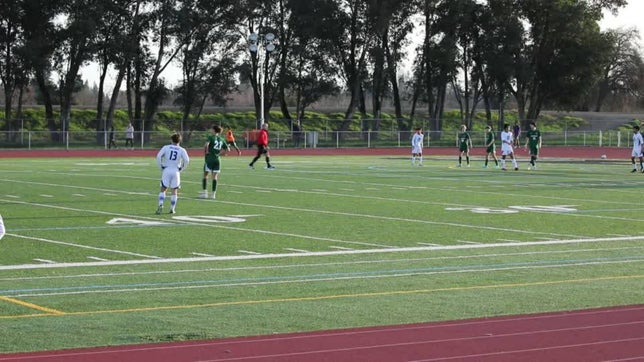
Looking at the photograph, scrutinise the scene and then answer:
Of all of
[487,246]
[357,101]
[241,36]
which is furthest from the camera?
[357,101]

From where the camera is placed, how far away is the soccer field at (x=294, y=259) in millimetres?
10781

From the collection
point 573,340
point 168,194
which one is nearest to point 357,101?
point 168,194

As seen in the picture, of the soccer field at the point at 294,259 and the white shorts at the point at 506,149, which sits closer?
the soccer field at the point at 294,259

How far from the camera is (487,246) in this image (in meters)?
17.0

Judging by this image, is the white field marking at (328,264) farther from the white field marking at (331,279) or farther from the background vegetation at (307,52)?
the background vegetation at (307,52)

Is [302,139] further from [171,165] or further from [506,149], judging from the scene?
[171,165]

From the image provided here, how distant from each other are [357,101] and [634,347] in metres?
73.5

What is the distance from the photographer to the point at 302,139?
226ft

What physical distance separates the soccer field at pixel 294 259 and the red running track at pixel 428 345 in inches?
16.9

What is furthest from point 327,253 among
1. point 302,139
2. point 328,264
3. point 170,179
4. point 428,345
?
point 302,139

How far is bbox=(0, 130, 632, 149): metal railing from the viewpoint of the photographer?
2463 inches

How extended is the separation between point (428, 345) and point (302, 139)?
59.8 meters

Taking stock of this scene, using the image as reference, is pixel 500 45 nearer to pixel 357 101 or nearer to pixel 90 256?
pixel 357 101

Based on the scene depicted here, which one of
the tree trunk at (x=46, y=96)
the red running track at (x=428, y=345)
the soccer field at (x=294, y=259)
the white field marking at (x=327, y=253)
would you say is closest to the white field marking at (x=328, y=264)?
the soccer field at (x=294, y=259)
